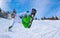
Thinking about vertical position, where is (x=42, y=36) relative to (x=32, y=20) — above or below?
below

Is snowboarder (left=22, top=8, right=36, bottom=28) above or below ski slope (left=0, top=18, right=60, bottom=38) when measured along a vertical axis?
above

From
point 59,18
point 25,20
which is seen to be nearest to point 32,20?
point 25,20

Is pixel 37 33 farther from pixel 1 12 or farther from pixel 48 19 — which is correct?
pixel 1 12

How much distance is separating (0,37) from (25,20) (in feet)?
0.93

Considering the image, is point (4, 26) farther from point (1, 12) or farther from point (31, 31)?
point (31, 31)

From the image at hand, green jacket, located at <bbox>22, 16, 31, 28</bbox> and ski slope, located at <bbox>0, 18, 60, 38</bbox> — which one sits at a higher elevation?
green jacket, located at <bbox>22, 16, 31, 28</bbox>

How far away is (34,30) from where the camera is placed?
1938 millimetres

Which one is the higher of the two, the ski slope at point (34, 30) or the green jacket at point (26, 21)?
the green jacket at point (26, 21)

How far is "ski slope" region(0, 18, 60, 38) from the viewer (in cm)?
190

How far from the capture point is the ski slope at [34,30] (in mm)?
1901

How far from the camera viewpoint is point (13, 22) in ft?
6.35

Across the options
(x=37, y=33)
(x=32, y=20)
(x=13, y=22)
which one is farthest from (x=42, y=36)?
(x=13, y=22)

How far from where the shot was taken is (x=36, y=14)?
1964 millimetres

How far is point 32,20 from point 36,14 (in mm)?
69
